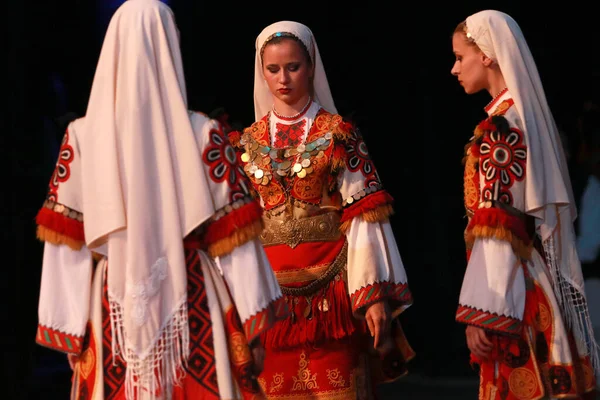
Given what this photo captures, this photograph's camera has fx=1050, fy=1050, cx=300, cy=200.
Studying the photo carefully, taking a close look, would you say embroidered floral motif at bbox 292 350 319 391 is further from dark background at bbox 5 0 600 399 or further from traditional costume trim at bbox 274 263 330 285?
dark background at bbox 5 0 600 399

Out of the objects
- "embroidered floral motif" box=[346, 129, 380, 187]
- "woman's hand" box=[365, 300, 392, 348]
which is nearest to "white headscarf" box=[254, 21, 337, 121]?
"embroidered floral motif" box=[346, 129, 380, 187]

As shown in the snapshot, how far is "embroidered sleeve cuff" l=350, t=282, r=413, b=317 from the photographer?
3711 mm

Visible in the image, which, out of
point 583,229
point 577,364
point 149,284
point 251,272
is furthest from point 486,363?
point 583,229

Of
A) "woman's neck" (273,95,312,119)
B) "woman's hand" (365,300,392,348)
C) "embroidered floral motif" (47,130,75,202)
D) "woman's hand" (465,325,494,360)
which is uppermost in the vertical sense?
"woman's neck" (273,95,312,119)

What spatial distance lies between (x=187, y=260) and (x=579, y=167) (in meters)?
3.45

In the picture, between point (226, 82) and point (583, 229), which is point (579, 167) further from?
point (226, 82)

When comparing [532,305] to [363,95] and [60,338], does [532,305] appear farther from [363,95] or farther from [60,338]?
[363,95]

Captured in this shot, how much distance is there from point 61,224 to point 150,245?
270 millimetres

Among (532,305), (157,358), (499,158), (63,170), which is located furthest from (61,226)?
(532,305)

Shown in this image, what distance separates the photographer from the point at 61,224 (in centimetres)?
291

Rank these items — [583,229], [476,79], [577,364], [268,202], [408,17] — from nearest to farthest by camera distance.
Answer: [577,364] < [476,79] < [268,202] < [583,229] < [408,17]

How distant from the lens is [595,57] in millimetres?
5758

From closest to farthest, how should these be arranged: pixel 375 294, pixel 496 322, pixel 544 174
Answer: pixel 496 322 < pixel 544 174 < pixel 375 294

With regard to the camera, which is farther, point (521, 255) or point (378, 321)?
point (378, 321)
